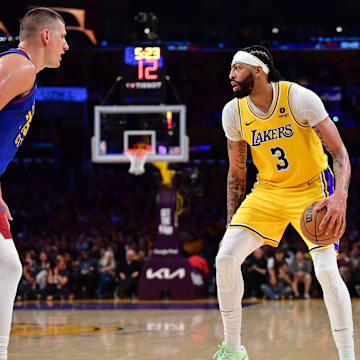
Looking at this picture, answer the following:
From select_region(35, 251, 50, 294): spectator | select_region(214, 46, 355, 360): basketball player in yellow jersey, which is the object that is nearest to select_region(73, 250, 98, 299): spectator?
select_region(35, 251, 50, 294): spectator

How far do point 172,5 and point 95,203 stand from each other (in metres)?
7.66

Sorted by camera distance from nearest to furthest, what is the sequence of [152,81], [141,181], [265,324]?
[265,324] → [152,81] → [141,181]

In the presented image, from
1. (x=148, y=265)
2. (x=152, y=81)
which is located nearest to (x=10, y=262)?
(x=152, y=81)

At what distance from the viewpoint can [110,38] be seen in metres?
24.3

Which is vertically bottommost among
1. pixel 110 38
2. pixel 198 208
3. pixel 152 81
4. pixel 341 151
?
pixel 341 151

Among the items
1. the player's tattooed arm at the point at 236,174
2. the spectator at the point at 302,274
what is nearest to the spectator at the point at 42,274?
the spectator at the point at 302,274

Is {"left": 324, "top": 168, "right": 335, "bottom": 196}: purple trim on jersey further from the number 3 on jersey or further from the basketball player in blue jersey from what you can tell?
the basketball player in blue jersey

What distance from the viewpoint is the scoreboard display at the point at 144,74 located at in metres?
13.4

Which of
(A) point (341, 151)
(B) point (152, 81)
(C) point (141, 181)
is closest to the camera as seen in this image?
(A) point (341, 151)

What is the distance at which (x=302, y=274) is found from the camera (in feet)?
47.4

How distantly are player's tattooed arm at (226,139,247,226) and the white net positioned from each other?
789 centimetres

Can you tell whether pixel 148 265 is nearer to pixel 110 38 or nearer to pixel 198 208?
pixel 198 208

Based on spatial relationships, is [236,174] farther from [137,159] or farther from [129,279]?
[129,279]

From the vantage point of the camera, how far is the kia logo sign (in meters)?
14.5
